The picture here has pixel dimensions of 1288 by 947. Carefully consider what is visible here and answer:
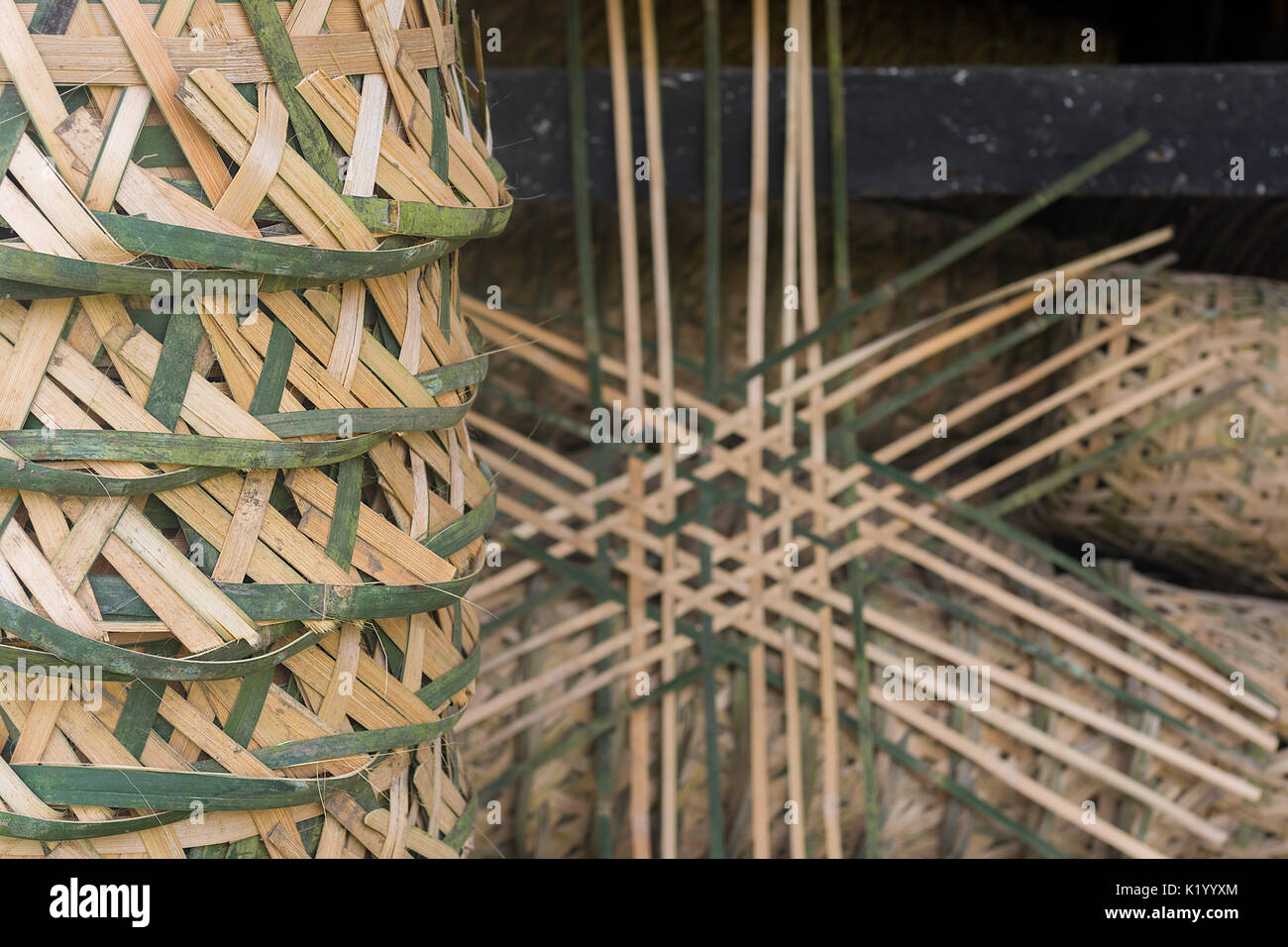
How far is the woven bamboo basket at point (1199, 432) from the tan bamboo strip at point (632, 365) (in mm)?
408

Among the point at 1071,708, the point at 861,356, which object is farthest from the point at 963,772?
the point at 861,356

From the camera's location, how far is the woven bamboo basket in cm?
91

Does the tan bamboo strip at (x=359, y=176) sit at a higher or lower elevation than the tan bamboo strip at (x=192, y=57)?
lower

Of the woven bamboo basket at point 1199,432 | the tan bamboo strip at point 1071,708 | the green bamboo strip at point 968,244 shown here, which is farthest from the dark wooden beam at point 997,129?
the tan bamboo strip at point 1071,708

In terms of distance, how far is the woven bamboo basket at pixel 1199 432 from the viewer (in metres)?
0.91

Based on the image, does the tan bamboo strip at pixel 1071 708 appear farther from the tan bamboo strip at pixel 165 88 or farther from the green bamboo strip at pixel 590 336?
the tan bamboo strip at pixel 165 88

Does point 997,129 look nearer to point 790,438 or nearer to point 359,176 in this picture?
point 790,438

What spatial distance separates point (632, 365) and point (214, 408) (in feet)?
1.68

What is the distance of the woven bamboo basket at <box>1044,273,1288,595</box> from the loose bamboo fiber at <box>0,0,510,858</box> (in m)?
0.70

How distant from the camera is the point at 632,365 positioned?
871 mm

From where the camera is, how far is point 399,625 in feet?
1.50

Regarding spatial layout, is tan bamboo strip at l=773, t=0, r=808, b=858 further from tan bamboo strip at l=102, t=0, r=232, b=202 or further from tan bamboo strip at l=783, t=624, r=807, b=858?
tan bamboo strip at l=102, t=0, r=232, b=202

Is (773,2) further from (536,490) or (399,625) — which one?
(399,625)

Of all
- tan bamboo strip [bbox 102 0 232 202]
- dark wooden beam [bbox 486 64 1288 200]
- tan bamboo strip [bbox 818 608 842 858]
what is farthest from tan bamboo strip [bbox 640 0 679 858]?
tan bamboo strip [bbox 102 0 232 202]
